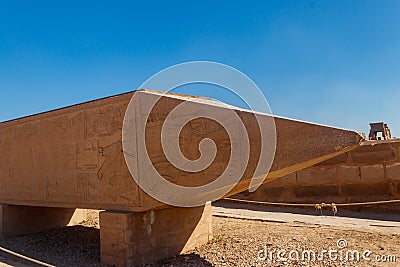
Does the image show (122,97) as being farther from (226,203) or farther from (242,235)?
(226,203)

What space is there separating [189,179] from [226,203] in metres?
4.81

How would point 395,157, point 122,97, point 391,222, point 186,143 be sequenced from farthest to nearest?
point 395,157 → point 391,222 → point 122,97 → point 186,143

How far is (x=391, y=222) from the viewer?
5.98 m

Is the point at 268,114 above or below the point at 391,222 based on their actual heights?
above

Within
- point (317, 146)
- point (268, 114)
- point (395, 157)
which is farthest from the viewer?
point (395, 157)

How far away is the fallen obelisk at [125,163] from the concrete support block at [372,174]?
3.31 m

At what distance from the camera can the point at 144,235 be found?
4.39 metres

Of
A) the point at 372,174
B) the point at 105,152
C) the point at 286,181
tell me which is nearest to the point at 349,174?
the point at 372,174

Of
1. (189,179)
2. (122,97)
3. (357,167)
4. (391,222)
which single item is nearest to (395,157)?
(357,167)

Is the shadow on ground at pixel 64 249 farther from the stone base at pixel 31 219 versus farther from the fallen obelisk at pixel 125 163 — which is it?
the fallen obelisk at pixel 125 163

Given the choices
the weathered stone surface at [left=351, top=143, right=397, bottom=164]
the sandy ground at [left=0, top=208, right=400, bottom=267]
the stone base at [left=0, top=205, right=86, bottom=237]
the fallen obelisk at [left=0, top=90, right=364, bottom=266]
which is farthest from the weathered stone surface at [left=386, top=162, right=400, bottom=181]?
the stone base at [left=0, top=205, right=86, bottom=237]

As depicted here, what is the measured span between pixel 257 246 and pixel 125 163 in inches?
76.6

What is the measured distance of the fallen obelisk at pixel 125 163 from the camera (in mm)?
3684

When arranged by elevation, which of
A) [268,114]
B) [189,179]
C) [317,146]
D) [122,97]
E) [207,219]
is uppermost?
[122,97]
